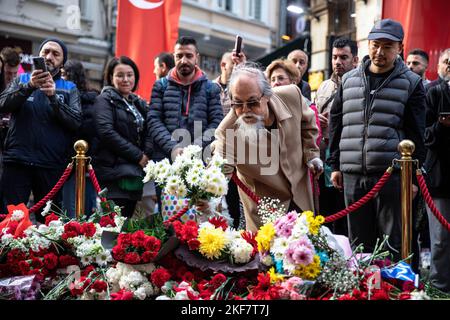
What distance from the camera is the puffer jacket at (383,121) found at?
5.02 meters

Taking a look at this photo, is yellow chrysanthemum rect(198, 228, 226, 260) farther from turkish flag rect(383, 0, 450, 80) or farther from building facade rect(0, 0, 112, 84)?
building facade rect(0, 0, 112, 84)

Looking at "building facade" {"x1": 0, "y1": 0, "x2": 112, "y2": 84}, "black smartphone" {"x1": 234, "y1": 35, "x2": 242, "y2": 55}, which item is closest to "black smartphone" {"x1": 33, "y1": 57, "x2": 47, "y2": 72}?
"black smartphone" {"x1": 234, "y1": 35, "x2": 242, "y2": 55}

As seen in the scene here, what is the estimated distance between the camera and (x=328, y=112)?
6.44 meters

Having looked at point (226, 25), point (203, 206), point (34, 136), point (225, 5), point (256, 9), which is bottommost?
point (203, 206)

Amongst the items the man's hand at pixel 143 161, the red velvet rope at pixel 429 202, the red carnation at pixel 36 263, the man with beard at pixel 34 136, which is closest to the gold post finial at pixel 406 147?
the red velvet rope at pixel 429 202

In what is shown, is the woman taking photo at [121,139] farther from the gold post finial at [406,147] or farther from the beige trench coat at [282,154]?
the gold post finial at [406,147]

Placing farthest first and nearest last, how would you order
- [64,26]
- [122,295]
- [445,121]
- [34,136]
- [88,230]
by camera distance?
[64,26]
[34,136]
[445,121]
[88,230]
[122,295]

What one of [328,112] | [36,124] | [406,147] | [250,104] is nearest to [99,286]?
[250,104]

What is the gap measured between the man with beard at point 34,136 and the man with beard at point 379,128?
251cm

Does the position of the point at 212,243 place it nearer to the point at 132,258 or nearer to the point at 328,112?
the point at 132,258

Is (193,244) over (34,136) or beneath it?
beneath

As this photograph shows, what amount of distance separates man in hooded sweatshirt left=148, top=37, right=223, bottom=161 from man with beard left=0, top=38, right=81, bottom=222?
0.74 metres

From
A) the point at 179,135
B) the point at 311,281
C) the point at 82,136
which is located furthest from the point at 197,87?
the point at 311,281

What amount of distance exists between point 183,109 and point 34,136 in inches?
52.8
